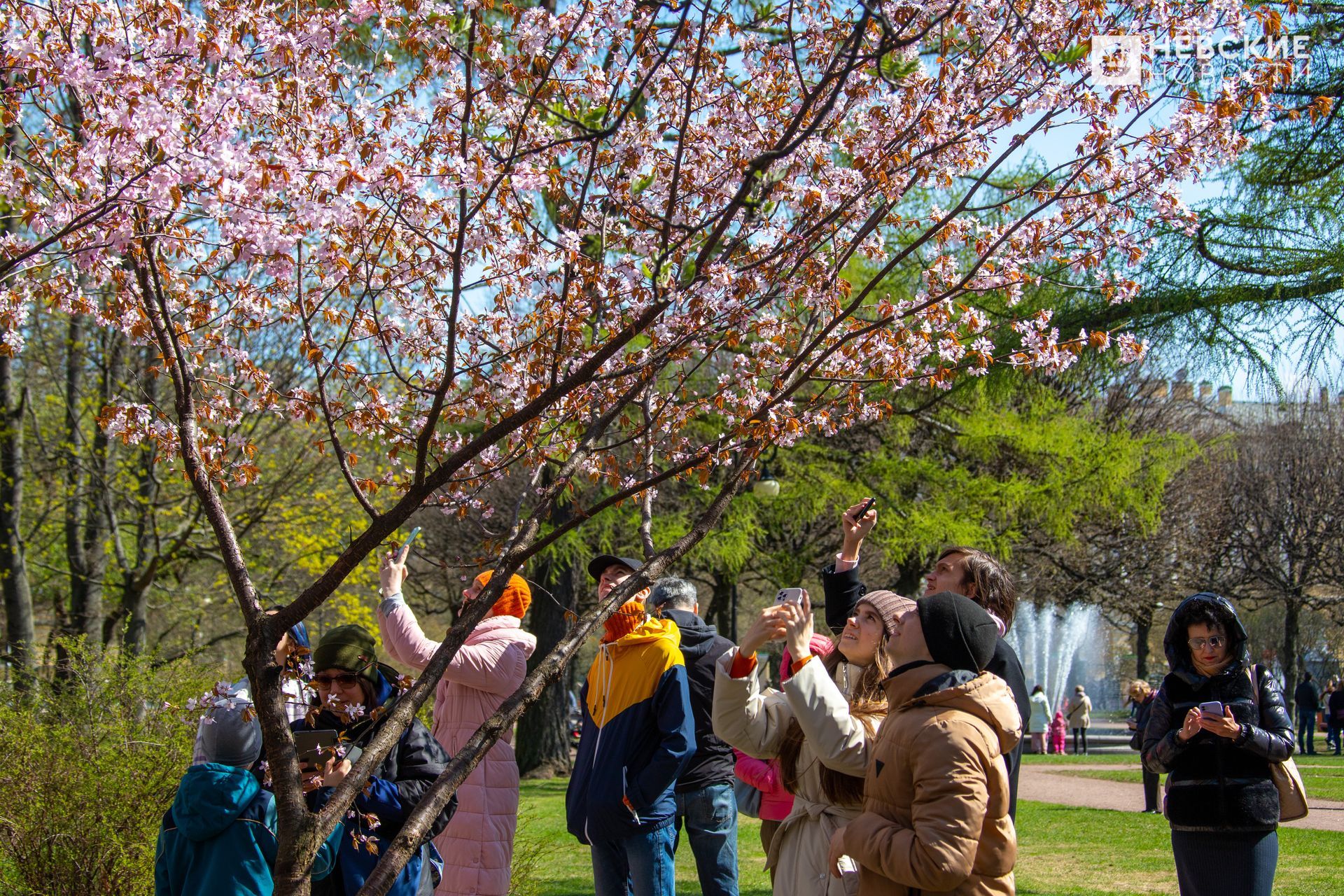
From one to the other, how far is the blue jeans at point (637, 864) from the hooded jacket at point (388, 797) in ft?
3.38

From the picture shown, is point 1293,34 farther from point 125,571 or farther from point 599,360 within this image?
point 125,571

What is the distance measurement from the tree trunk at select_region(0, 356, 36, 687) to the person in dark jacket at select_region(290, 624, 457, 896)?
8607 mm

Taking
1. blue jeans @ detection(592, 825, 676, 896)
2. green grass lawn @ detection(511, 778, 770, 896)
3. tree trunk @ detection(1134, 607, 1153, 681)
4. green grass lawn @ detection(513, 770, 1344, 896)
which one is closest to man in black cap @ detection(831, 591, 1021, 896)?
blue jeans @ detection(592, 825, 676, 896)

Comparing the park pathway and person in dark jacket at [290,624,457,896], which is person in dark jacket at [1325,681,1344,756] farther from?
person in dark jacket at [290,624,457,896]

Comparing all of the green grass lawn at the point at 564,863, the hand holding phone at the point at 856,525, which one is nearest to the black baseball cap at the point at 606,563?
the hand holding phone at the point at 856,525

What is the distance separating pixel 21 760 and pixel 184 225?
11.4ft

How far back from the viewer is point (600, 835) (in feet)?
15.2

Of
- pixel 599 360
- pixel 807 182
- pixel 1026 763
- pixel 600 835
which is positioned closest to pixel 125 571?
pixel 600 835

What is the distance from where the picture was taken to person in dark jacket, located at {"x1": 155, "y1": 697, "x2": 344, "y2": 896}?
344cm

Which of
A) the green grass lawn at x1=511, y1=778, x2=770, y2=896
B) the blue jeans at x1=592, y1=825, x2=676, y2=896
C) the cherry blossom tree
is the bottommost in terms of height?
the green grass lawn at x1=511, y1=778, x2=770, y2=896

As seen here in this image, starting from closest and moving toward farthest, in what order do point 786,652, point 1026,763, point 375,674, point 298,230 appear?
1. point 298,230
2. point 786,652
3. point 375,674
4. point 1026,763

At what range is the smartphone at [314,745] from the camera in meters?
3.27

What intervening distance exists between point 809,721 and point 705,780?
6.63 feet

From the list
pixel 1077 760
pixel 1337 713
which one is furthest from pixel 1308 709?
pixel 1077 760
